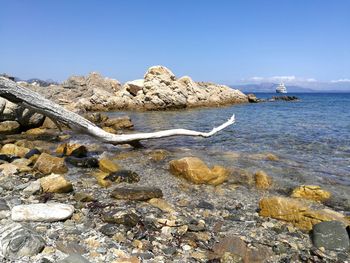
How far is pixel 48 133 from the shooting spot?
683 inches

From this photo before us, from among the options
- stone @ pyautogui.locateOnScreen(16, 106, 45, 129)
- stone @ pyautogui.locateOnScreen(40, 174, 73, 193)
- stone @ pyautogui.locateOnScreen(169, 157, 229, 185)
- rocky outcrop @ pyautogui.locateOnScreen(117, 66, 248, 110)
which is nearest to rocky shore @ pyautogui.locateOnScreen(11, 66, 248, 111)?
rocky outcrop @ pyautogui.locateOnScreen(117, 66, 248, 110)

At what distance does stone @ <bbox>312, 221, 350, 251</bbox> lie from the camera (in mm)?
5059

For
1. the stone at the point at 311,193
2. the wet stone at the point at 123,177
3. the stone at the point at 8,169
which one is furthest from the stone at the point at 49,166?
the stone at the point at 311,193

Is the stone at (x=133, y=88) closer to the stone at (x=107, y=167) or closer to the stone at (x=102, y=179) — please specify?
the stone at (x=107, y=167)

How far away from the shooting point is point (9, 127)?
16734mm

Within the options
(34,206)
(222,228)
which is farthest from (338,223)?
(34,206)

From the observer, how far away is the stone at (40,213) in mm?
5059

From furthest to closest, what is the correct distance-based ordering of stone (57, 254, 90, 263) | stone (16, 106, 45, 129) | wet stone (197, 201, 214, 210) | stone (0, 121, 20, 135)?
stone (16, 106, 45, 129), stone (0, 121, 20, 135), wet stone (197, 201, 214, 210), stone (57, 254, 90, 263)

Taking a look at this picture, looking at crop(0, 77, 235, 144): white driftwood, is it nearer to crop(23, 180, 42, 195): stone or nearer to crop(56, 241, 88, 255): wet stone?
crop(23, 180, 42, 195): stone

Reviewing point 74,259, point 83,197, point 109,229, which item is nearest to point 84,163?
point 83,197

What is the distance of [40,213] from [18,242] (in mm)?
1177

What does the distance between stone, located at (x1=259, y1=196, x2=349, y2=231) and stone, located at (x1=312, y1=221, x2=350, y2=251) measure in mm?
350

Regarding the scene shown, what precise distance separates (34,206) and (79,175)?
11.4ft

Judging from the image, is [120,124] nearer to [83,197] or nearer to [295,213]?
[83,197]
